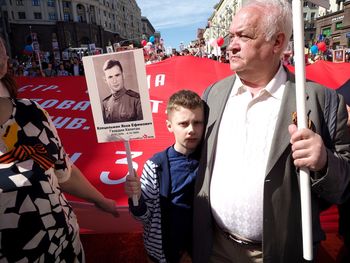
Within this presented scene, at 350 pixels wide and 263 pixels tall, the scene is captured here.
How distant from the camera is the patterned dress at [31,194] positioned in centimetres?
119

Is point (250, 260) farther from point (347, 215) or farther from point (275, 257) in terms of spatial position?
point (347, 215)

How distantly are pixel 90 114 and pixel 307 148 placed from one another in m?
2.70

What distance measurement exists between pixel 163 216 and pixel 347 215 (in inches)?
40.6

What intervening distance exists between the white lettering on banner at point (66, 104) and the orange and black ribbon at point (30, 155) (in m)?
2.24

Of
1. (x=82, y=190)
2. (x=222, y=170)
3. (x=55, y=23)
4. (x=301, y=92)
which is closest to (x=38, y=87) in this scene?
(x=82, y=190)

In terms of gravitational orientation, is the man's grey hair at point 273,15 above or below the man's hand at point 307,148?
above

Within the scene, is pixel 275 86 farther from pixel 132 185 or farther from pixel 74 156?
pixel 74 156

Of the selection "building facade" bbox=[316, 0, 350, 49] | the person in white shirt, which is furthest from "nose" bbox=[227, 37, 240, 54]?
"building facade" bbox=[316, 0, 350, 49]

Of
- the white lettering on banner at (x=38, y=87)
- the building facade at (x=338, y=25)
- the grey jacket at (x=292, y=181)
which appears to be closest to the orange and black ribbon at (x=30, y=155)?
the grey jacket at (x=292, y=181)

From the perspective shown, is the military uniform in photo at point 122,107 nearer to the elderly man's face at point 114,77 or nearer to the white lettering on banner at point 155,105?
the elderly man's face at point 114,77

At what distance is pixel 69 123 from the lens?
331cm

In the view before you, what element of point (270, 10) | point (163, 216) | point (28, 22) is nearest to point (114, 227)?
point (163, 216)

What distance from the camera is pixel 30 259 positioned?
1.23 meters

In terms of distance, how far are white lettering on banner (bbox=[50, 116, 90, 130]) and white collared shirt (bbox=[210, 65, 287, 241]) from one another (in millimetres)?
2055
